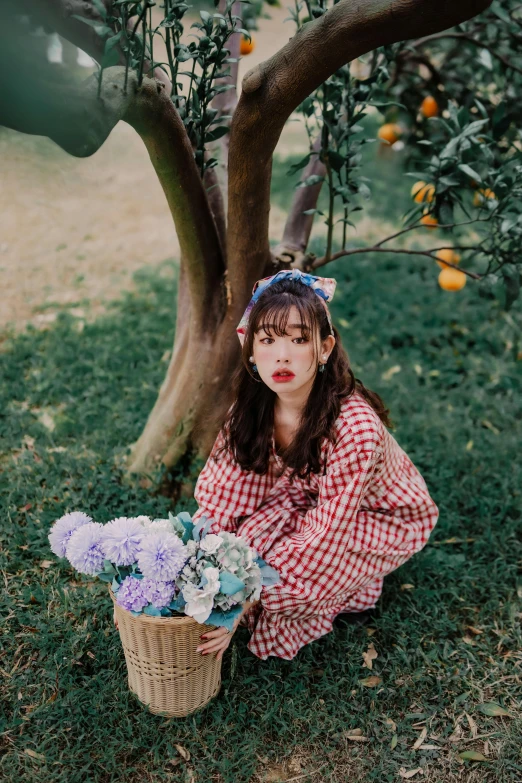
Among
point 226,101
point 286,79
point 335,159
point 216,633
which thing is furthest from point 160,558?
point 226,101

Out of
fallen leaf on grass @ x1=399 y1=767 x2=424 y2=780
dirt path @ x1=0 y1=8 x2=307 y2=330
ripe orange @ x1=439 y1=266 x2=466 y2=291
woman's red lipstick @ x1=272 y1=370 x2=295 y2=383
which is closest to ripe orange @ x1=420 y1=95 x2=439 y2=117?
dirt path @ x1=0 y1=8 x2=307 y2=330

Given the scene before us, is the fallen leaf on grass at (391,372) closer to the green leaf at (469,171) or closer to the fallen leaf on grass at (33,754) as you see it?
the green leaf at (469,171)

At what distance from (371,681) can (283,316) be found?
1.14 metres

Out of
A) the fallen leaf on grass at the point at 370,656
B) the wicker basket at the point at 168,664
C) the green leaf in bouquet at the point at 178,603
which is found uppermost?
the green leaf in bouquet at the point at 178,603

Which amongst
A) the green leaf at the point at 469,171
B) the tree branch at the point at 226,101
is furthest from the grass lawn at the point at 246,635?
the green leaf at the point at 469,171

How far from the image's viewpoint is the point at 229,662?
7.06ft

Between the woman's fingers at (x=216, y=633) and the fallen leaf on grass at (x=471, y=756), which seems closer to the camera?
the woman's fingers at (x=216, y=633)

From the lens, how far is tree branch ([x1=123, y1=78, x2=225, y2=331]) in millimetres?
1897

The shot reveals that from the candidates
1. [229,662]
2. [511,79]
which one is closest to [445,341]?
[511,79]

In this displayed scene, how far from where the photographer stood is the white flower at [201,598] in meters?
1.70

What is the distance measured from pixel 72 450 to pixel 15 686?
1.11 metres

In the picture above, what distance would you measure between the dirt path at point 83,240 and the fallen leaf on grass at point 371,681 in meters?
2.44

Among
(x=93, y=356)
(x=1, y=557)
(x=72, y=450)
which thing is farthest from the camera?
(x=93, y=356)

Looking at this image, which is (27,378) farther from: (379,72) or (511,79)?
(511,79)
